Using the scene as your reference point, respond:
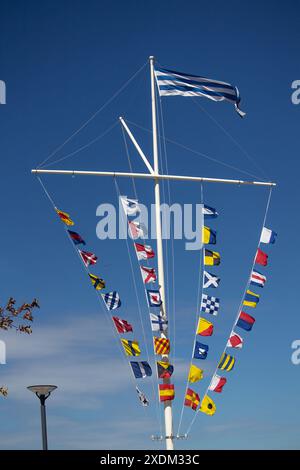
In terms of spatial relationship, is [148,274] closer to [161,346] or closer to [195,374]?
[161,346]

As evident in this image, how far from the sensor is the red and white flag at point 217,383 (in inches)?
1209

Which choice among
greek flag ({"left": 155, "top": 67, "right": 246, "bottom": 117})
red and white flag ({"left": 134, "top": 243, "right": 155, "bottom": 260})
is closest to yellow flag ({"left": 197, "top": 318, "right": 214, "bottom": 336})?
red and white flag ({"left": 134, "top": 243, "right": 155, "bottom": 260})

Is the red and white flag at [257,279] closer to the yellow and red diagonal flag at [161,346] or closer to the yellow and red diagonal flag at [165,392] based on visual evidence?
the yellow and red diagonal flag at [161,346]

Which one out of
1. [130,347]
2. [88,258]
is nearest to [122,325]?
[130,347]

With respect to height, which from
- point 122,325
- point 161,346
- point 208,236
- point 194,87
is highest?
point 194,87

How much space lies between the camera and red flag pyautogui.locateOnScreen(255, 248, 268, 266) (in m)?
33.6

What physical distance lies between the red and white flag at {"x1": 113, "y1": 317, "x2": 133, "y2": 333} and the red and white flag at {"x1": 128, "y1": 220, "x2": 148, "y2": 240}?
325cm

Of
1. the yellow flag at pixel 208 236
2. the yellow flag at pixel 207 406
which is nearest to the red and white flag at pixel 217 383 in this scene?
the yellow flag at pixel 207 406

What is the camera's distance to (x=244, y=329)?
3198 centimetres

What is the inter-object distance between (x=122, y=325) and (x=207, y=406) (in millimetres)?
4251

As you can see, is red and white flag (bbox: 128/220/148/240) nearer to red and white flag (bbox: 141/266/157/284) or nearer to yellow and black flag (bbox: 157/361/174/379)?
red and white flag (bbox: 141/266/157/284)

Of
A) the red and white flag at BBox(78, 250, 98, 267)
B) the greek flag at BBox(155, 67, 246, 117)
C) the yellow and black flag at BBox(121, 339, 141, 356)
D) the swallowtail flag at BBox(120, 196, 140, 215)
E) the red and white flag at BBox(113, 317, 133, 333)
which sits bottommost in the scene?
the yellow and black flag at BBox(121, 339, 141, 356)

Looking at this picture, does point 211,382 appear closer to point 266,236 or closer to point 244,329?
point 244,329

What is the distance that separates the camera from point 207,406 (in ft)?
99.3
